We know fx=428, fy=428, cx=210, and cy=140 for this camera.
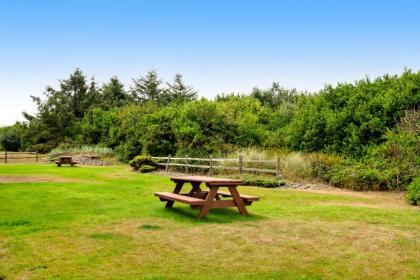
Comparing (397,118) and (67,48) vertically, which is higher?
(67,48)

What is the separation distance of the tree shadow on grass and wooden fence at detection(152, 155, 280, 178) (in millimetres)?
8345

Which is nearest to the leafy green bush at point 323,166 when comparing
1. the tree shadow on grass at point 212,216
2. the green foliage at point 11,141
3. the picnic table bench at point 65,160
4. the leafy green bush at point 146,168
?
the tree shadow on grass at point 212,216

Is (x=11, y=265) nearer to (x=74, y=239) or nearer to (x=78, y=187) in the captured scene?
(x=74, y=239)

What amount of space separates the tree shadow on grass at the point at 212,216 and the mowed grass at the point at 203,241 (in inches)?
0.9

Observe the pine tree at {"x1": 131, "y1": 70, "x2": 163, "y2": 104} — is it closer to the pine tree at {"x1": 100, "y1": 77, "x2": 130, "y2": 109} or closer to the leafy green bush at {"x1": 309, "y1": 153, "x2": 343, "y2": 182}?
the pine tree at {"x1": 100, "y1": 77, "x2": 130, "y2": 109}

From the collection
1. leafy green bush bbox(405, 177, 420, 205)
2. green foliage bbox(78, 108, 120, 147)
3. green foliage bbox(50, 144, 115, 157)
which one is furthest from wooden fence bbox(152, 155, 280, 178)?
Result: green foliage bbox(78, 108, 120, 147)

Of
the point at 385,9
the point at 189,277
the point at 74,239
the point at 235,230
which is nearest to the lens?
the point at 189,277

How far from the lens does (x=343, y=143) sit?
21.0 m

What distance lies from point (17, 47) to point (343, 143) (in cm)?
1842

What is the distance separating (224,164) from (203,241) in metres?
14.7

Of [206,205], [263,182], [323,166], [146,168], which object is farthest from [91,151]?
[206,205]

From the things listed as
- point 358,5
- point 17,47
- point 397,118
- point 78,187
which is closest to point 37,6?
point 17,47

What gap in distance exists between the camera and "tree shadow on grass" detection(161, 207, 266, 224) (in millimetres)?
8664

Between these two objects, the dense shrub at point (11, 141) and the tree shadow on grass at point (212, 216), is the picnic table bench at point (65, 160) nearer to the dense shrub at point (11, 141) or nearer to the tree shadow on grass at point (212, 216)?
the tree shadow on grass at point (212, 216)
